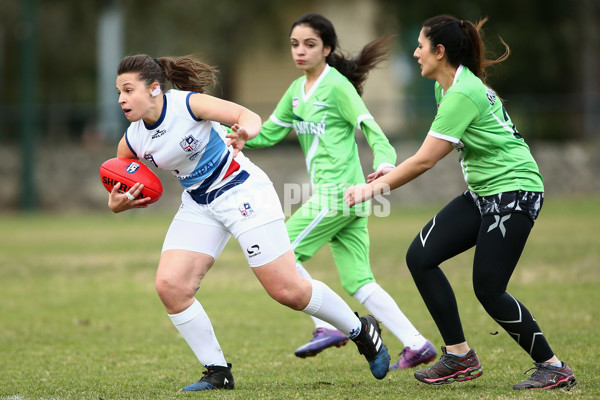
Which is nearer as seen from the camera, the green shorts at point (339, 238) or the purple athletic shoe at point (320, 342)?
the green shorts at point (339, 238)

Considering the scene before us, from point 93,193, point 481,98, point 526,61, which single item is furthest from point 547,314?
point 526,61

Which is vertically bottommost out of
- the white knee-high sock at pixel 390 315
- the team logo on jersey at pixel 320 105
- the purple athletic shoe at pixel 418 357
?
the purple athletic shoe at pixel 418 357

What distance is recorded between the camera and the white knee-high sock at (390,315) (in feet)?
18.5

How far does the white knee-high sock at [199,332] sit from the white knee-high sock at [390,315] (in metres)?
1.27

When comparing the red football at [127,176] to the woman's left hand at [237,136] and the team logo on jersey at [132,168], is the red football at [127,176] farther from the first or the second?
the woman's left hand at [237,136]

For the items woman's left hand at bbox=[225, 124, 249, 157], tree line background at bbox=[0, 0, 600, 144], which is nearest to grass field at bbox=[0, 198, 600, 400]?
woman's left hand at bbox=[225, 124, 249, 157]

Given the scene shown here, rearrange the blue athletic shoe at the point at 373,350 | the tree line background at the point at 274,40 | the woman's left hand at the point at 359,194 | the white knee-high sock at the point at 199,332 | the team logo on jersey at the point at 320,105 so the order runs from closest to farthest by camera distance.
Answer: the woman's left hand at the point at 359,194, the white knee-high sock at the point at 199,332, the blue athletic shoe at the point at 373,350, the team logo on jersey at the point at 320,105, the tree line background at the point at 274,40

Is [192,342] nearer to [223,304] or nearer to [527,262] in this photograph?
[223,304]

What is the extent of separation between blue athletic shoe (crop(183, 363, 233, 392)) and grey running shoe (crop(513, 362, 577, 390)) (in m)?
1.67

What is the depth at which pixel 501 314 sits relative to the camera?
4.58m

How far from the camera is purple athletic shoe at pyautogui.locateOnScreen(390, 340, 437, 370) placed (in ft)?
18.2

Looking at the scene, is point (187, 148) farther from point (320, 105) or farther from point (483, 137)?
point (483, 137)

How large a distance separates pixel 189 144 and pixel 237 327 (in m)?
3.09

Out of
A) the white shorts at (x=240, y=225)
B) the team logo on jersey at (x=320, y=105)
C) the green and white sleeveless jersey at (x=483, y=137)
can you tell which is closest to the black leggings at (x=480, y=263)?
the green and white sleeveless jersey at (x=483, y=137)
